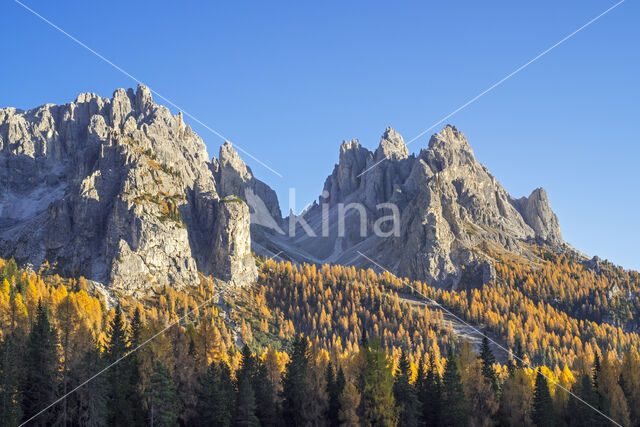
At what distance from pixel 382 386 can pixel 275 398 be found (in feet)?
A: 57.7

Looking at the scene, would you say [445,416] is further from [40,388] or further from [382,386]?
[40,388]

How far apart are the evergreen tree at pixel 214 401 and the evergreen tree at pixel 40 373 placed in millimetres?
20172

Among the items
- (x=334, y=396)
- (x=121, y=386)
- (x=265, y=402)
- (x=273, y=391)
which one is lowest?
(x=265, y=402)

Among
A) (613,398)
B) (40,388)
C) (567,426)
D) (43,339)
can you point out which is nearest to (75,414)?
(40,388)

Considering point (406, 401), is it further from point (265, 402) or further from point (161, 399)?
point (161, 399)

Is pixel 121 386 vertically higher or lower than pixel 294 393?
lower

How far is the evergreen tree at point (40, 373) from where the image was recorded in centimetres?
8769

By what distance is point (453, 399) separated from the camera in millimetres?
102250

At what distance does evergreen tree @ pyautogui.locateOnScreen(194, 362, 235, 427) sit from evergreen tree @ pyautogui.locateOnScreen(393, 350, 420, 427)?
2542cm

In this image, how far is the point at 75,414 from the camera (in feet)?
292

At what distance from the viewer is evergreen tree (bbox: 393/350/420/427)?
3883 inches

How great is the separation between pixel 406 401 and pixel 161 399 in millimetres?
37014

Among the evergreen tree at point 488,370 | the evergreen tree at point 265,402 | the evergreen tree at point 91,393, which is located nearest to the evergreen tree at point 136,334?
the evergreen tree at point 91,393

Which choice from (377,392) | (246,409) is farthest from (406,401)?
(246,409)
